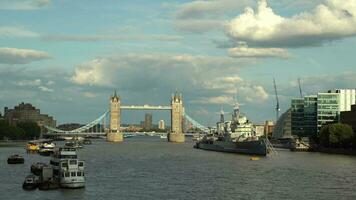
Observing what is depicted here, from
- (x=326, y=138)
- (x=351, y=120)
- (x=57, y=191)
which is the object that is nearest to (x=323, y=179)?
(x=57, y=191)

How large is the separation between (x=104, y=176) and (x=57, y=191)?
17318 millimetres

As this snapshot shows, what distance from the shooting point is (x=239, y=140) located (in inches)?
6068

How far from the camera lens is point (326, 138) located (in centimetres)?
15288

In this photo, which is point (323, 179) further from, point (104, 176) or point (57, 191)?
point (57, 191)

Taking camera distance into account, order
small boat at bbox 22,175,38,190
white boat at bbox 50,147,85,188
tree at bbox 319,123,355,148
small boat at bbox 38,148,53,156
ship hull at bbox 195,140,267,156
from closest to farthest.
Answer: small boat at bbox 22,175,38,190, white boat at bbox 50,147,85,188, small boat at bbox 38,148,53,156, ship hull at bbox 195,140,267,156, tree at bbox 319,123,355,148

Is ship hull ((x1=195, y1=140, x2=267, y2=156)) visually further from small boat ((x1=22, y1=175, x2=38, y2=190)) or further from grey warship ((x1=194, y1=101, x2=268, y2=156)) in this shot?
small boat ((x1=22, y1=175, x2=38, y2=190))

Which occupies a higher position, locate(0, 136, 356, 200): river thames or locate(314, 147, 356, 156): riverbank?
locate(314, 147, 356, 156): riverbank

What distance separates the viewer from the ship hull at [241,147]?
138000 mm

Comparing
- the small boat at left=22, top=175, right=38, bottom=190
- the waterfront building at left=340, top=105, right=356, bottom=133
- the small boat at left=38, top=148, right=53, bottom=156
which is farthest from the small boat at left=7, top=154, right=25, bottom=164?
the waterfront building at left=340, top=105, right=356, bottom=133

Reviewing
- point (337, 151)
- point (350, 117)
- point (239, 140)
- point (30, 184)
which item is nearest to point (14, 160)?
point (30, 184)

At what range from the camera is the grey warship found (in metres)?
141

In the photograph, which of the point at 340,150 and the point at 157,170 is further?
the point at 340,150

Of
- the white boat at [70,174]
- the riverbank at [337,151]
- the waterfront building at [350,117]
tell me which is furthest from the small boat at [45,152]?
the waterfront building at [350,117]

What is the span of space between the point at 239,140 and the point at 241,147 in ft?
18.8
